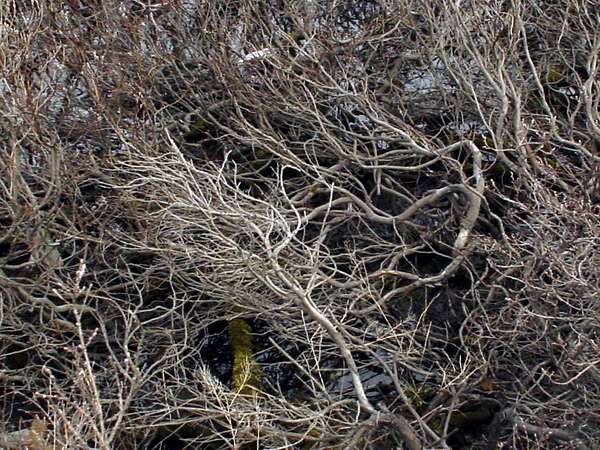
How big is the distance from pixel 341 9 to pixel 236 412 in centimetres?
555

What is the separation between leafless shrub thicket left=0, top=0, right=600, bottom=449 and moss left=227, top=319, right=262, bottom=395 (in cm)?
14

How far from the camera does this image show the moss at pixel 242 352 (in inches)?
373

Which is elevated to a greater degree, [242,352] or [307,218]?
[307,218]

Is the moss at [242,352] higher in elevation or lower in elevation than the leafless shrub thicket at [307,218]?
lower

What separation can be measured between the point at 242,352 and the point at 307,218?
239 centimetres

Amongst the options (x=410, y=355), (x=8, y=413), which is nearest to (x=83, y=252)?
(x=8, y=413)

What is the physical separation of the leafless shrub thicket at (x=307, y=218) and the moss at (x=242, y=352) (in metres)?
0.14

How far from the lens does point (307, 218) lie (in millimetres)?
8250

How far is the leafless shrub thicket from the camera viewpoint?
777 centimetres

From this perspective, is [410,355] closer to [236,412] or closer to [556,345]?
[556,345]

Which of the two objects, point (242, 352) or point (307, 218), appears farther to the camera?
point (242, 352)

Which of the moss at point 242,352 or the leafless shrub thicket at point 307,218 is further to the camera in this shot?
the moss at point 242,352

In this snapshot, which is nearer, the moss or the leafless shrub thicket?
the leafless shrub thicket

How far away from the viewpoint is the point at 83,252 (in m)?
9.49
